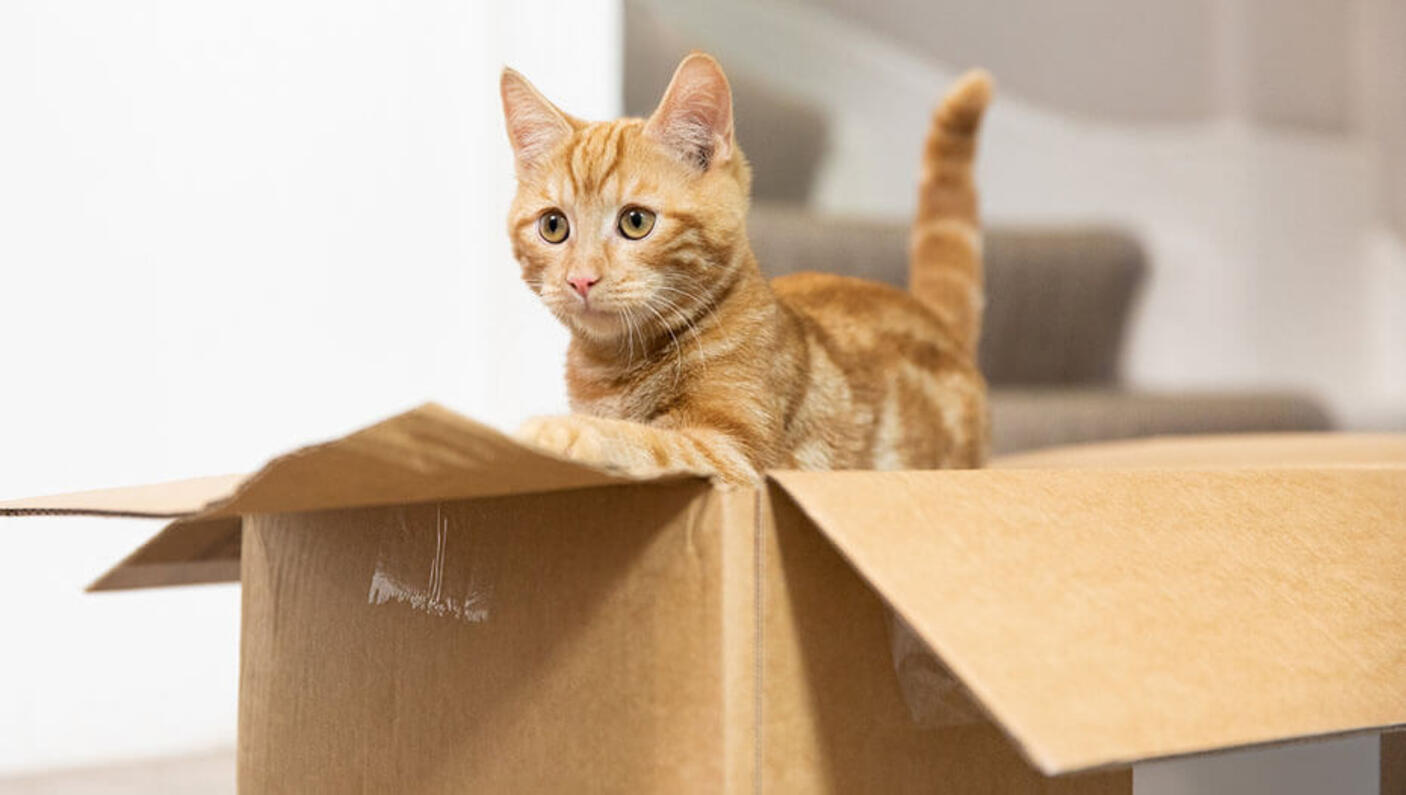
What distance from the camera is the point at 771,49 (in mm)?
3002

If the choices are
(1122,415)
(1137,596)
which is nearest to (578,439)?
(1137,596)

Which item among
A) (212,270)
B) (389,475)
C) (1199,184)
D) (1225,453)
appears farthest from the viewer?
(1199,184)

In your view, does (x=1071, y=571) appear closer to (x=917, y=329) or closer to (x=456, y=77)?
(x=917, y=329)

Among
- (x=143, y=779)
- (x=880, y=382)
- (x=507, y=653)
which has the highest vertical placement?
(x=880, y=382)

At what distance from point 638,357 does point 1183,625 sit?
471 mm

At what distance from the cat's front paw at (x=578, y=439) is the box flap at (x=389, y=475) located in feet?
0.06

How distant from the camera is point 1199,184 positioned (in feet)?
11.7

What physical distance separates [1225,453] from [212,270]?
139cm

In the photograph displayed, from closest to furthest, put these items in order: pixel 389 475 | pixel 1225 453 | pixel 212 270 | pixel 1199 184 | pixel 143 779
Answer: pixel 389 475, pixel 1225 453, pixel 143 779, pixel 212 270, pixel 1199 184

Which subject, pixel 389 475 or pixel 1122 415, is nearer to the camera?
pixel 389 475

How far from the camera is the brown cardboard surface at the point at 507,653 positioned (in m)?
0.63

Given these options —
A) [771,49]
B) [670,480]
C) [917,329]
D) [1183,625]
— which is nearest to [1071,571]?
[1183,625]

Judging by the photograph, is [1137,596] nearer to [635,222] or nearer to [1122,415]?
[635,222]

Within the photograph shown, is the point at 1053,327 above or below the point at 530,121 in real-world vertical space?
below
